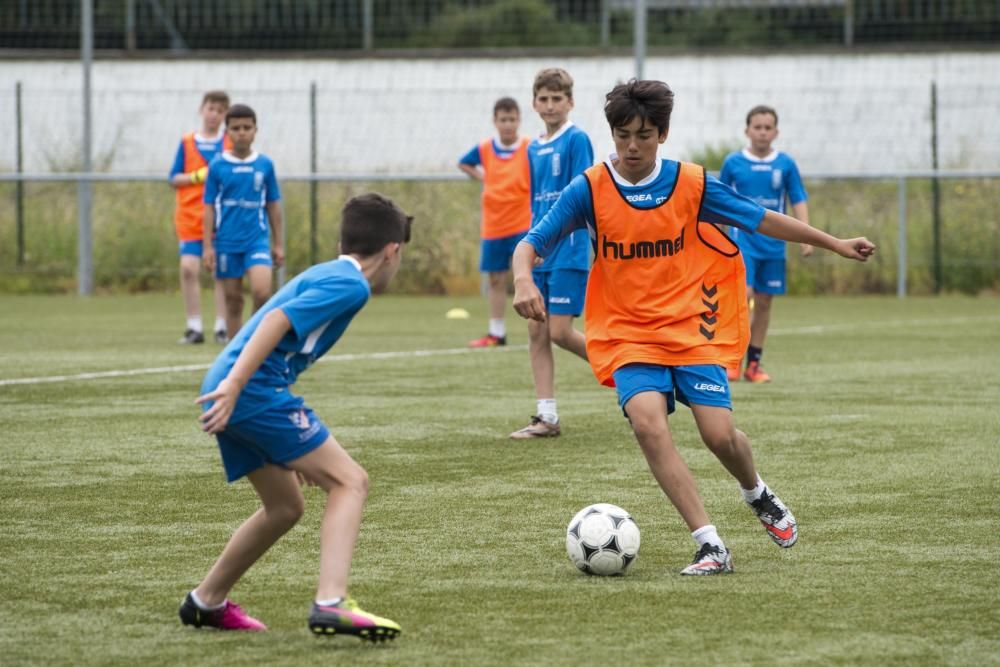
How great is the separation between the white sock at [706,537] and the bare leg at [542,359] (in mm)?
3169

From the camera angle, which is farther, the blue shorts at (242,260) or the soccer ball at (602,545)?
the blue shorts at (242,260)

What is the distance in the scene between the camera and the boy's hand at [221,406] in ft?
13.3

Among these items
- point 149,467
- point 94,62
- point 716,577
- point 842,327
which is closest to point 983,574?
point 716,577

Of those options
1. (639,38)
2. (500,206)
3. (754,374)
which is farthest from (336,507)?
(639,38)

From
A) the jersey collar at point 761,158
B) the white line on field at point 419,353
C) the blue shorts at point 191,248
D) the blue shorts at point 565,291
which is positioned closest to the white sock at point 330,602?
the blue shorts at point 565,291

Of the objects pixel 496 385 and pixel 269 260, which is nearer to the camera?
pixel 496 385

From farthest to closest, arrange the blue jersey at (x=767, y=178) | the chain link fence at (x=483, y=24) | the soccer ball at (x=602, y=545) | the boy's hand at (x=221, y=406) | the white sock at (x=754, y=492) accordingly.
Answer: the chain link fence at (x=483, y=24) < the blue jersey at (x=767, y=178) < the white sock at (x=754, y=492) < the soccer ball at (x=602, y=545) < the boy's hand at (x=221, y=406)

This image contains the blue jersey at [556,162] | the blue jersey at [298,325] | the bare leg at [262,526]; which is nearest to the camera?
the blue jersey at [298,325]

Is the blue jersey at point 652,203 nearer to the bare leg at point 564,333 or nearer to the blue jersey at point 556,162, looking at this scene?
the bare leg at point 564,333

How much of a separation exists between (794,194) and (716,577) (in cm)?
662

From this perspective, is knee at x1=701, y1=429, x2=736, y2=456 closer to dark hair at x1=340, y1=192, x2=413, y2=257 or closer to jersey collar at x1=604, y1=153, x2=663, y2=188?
jersey collar at x1=604, y1=153, x2=663, y2=188

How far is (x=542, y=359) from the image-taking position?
8430 millimetres

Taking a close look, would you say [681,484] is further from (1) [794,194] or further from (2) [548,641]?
(1) [794,194]

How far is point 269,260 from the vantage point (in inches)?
503
